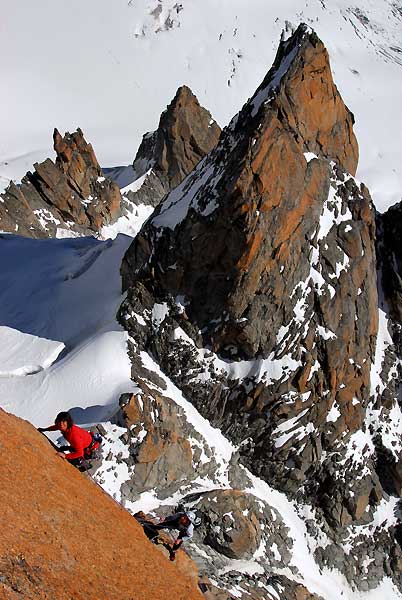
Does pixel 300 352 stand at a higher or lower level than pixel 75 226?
lower

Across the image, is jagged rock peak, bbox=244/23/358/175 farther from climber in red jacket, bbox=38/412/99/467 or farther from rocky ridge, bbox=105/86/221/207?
rocky ridge, bbox=105/86/221/207

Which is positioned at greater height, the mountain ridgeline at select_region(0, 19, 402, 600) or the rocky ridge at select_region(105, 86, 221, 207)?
the rocky ridge at select_region(105, 86, 221, 207)

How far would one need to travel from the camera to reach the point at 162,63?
138m

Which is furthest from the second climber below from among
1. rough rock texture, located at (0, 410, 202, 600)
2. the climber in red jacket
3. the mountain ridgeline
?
the mountain ridgeline

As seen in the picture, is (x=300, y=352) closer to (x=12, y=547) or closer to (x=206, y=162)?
(x=206, y=162)

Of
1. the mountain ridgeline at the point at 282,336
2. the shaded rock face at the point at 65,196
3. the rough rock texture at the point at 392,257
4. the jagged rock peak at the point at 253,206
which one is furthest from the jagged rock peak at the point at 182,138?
the rough rock texture at the point at 392,257

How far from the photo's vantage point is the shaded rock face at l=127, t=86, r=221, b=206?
67750 millimetres

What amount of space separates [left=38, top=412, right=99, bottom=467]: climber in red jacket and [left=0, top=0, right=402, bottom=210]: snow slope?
319 feet

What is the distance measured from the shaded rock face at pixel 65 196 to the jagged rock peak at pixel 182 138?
8.06m

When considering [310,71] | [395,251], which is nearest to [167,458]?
[395,251]

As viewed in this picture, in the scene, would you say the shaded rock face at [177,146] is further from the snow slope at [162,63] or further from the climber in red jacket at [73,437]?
the climber in red jacket at [73,437]

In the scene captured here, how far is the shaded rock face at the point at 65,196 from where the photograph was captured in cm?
5559

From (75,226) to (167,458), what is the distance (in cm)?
3613

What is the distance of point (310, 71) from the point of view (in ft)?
111
